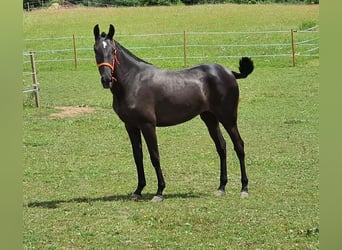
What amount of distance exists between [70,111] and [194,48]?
12.3 metres

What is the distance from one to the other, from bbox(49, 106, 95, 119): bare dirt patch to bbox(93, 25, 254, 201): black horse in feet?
22.1

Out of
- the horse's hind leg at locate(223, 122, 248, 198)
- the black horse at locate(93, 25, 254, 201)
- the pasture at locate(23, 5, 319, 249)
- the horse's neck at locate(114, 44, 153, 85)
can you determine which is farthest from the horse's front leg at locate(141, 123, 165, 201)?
the horse's hind leg at locate(223, 122, 248, 198)

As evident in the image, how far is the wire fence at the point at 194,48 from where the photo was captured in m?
22.1

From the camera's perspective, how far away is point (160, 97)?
20.1ft

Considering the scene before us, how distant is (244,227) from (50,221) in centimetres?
176

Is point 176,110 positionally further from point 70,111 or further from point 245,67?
point 70,111

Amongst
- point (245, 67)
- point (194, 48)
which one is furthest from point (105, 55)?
point (194, 48)

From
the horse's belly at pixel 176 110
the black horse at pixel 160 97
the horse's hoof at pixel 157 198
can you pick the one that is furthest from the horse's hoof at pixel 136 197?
the horse's belly at pixel 176 110

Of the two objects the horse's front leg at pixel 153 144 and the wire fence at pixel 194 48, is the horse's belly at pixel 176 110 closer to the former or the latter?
the horse's front leg at pixel 153 144

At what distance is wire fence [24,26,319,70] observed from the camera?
72.6 ft

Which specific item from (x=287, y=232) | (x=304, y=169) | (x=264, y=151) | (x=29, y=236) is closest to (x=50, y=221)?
(x=29, y=236)

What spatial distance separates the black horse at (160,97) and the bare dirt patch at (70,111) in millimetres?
6734

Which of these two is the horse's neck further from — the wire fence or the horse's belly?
the wire fence

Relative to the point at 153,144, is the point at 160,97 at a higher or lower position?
higher
